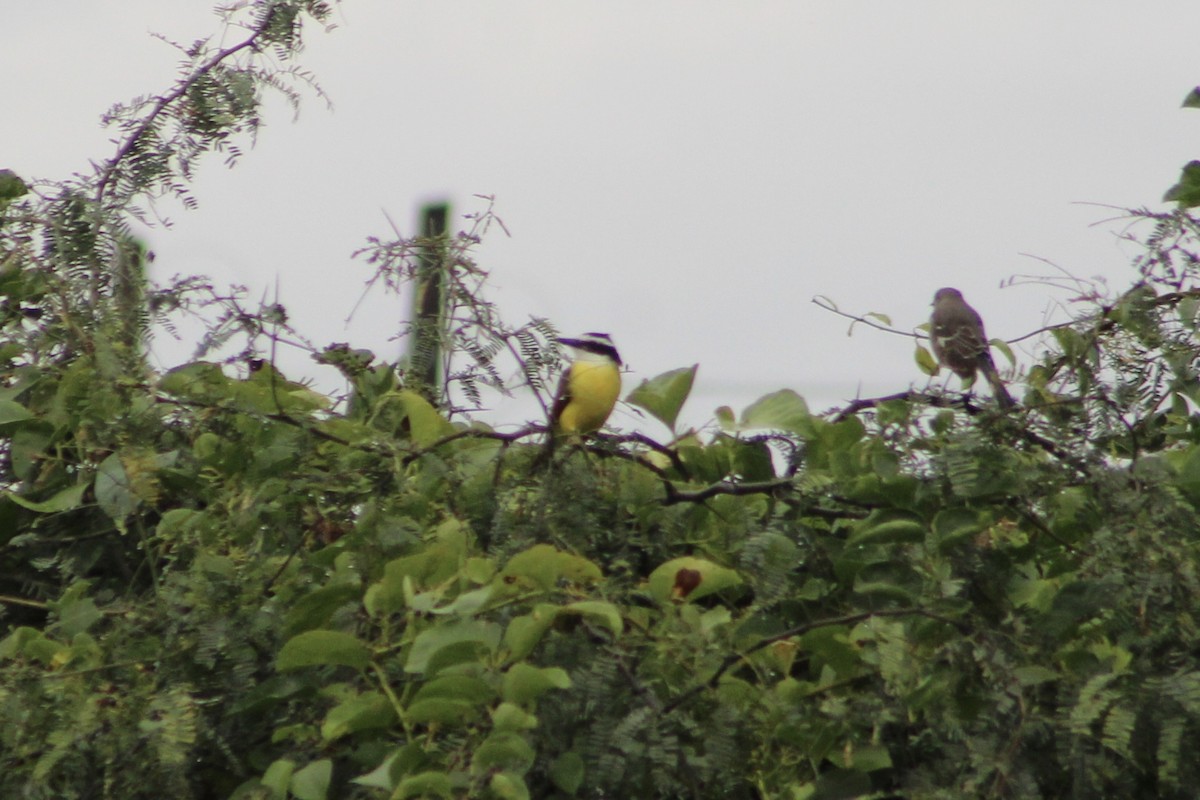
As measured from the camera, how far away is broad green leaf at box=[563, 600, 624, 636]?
216 cm

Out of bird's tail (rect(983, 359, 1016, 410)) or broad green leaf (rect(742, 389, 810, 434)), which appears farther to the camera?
broad green leaf (rect(742, 389, 810, 434))

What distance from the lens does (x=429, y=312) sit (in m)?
3.10

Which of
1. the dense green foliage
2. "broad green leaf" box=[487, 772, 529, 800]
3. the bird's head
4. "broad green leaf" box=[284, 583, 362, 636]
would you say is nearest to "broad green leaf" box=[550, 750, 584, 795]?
the dense green foliage

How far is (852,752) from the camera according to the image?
7.59 ft

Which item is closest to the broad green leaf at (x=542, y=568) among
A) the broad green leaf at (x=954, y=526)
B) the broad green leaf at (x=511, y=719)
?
the broad green leaf at (x=511, y=719)

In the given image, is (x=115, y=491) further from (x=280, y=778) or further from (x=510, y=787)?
(x=510, y=787)

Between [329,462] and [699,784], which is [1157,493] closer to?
[699,784]

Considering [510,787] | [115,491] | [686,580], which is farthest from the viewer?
[115,491]

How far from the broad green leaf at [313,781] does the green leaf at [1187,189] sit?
193 centimetres

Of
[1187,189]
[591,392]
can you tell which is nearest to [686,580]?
[1187,189]

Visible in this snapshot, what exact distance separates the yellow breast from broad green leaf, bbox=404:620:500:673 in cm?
221

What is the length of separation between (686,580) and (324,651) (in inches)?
23.1

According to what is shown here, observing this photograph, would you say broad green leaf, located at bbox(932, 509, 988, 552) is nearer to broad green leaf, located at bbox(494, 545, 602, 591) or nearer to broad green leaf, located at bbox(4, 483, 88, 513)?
broad green leaf, located at bbox(494, 545, 602, 591)

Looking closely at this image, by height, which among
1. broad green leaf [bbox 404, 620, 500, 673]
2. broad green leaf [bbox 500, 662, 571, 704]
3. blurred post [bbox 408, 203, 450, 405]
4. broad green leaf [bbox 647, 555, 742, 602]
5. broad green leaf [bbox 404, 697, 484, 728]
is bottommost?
broad green leaf [bbox 404, 697, 484, 728]
